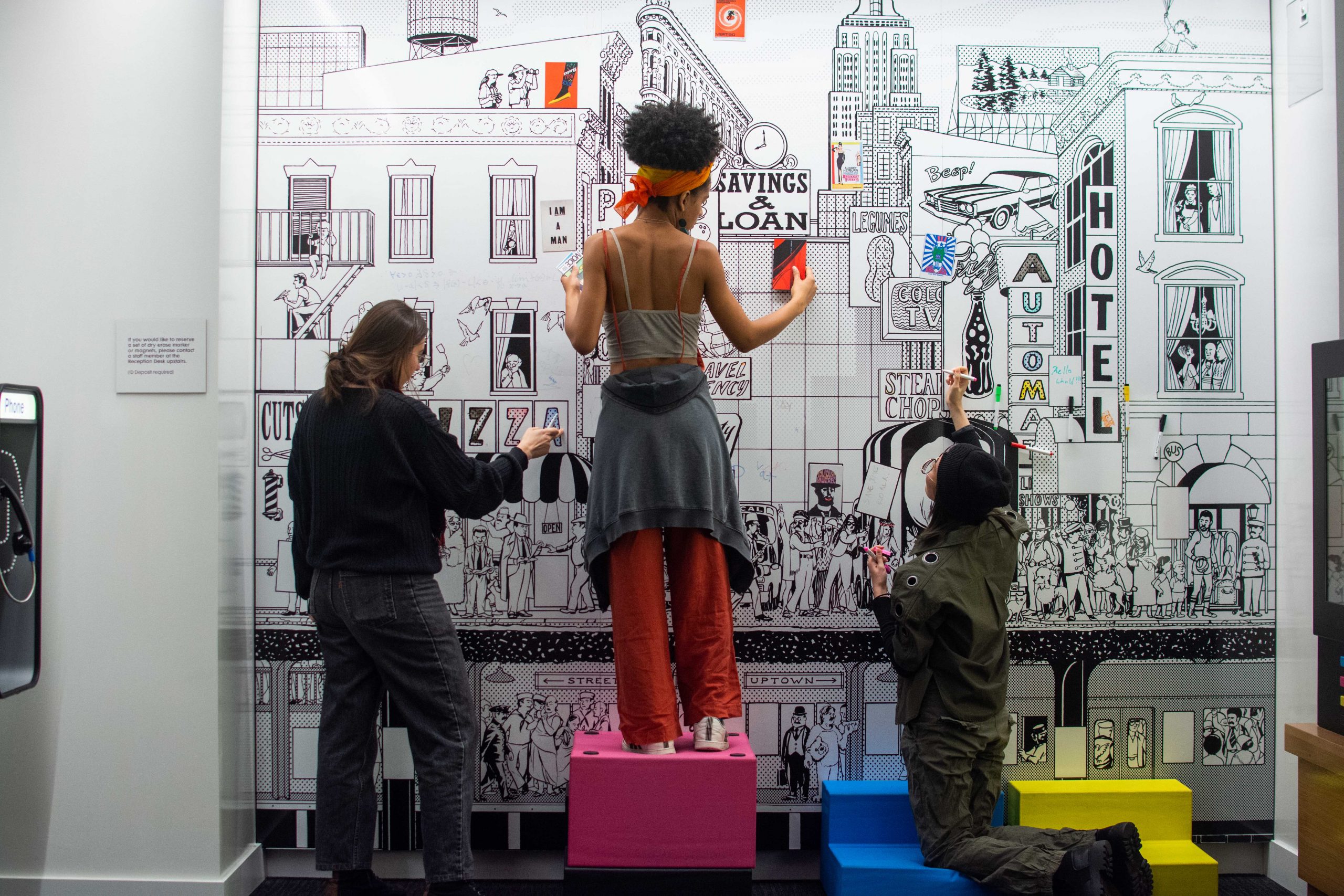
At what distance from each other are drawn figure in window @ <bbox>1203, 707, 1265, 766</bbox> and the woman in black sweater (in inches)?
96.6

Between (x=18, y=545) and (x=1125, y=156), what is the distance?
3630mm

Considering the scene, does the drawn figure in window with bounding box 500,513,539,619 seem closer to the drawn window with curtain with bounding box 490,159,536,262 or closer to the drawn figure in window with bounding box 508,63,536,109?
the drawn window with curtain with bounding box 490,159,536,262

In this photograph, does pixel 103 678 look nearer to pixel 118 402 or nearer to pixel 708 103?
pixel 118 402

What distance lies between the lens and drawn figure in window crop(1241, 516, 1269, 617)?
2.98m

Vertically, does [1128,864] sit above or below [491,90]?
below

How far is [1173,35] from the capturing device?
2994mm

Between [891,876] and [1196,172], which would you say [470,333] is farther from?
[1196,172]

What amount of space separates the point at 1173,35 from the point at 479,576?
3.01 metres

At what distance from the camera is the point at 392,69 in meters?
2.93

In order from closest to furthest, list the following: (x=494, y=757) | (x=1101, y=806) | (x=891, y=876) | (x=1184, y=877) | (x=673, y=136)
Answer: (x=673, y=136) < (x=891, y=876) < (x=1184, y=877) < (x=1101, y=806) < (x=494, y=757)

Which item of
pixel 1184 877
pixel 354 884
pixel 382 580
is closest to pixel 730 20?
pixel 382 580

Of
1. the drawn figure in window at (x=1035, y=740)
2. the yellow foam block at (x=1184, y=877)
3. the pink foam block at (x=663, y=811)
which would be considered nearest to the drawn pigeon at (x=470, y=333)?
the pink foam block at (x=663, y=811)

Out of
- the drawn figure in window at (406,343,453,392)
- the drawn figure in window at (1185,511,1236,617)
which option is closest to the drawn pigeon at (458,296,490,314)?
the drawn figure in window at (406,343,453,392)

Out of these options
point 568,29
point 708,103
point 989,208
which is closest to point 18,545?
point 568,29
